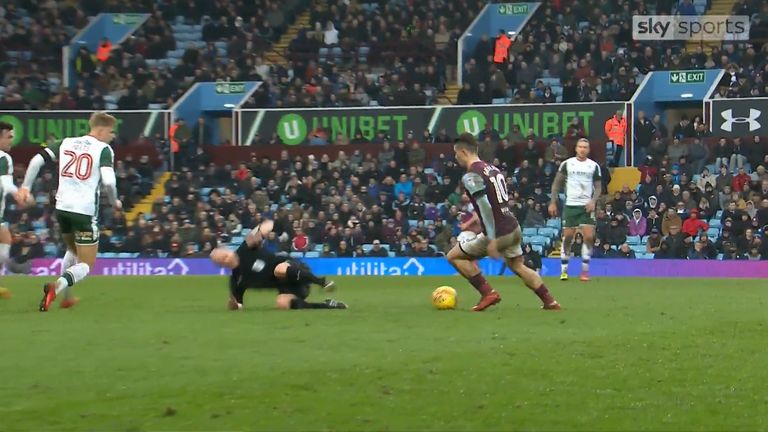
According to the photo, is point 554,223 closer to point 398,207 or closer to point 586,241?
point 398,207

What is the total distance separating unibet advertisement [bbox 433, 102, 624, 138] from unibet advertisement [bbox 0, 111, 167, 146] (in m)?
8.30

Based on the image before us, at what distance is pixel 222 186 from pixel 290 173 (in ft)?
6.45

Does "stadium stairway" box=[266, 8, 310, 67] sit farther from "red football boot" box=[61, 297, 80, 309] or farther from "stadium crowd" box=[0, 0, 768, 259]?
"red football boot" box=[61, 297, 80, 309]

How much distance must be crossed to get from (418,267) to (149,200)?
9.11 meters

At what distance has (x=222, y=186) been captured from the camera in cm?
3148

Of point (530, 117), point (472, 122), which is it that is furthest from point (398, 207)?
point (530, 117)

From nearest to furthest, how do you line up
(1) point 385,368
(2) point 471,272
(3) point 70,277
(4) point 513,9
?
1. (1) point 385,368
2. (3) point 70,277
3. (2) point 471,272
4. (4) point 513,9

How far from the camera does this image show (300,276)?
13508mm

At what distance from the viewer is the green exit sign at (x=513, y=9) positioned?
3666 cm

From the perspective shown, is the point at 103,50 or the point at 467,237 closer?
the point at 467,237

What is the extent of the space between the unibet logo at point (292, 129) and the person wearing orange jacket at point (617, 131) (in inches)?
326

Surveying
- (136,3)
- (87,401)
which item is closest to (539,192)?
(136,3)

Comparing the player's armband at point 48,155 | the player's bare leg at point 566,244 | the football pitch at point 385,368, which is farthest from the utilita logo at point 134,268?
the football pitch at point 385,368

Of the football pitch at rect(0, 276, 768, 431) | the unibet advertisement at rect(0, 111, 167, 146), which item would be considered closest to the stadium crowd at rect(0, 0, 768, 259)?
the unibet advertisement at rect(0, 111, 167, 146)
